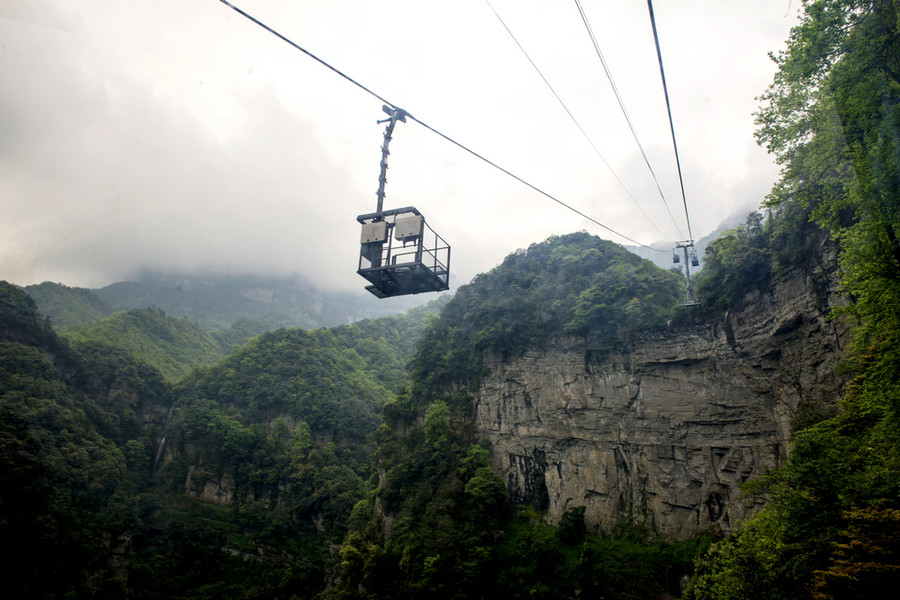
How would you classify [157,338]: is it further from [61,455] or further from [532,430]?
[532,430]

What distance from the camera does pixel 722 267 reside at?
1089 inches

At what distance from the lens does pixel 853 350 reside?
40.3ft

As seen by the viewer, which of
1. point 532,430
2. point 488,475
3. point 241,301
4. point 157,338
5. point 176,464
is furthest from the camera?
point 241,301

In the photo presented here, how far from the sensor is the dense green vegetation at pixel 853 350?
10555 millimetres

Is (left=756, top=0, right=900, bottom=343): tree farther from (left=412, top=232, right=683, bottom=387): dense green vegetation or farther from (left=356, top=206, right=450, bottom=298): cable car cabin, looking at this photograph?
(left=412, top=232, right=683, bottom=387): dense green vegetation

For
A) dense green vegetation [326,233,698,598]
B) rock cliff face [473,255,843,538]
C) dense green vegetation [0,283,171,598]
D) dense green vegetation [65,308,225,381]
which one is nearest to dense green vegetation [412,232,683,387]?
dense green vegetation [326,233,698,598]

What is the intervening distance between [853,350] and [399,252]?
11.0m

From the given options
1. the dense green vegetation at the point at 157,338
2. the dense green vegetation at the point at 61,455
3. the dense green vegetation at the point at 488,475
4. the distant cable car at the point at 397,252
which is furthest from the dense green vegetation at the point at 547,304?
the dense green vegetation at the point at 157,338

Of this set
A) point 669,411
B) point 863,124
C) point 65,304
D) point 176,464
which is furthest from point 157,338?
point 863,124

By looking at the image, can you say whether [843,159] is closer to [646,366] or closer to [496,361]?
[646,366]

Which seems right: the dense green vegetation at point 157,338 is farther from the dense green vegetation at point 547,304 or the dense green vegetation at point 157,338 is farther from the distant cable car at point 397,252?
the distant cable car at point 397,252

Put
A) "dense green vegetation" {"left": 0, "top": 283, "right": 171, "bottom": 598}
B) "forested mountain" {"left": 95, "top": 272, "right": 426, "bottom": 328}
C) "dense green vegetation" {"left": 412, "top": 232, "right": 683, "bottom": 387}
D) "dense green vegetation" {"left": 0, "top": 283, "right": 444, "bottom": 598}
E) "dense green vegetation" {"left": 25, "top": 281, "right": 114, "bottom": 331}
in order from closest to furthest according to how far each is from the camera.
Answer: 1. "dense green vegetation" {"left": 412, "top": 232, "right": 683, "bottom": 387}
2. "dense green vegetation" {"left": 0, "top": 283, "right": 171, "bottom": 598}
3. "dense green vegetation" {"left": 0, "top": 283, "right": 444, "bottom": 598}
4. "dense green vegetation" {"left": 25, "top": 281, "right": 114, "bottom": 331}
5. "forested mountain" {"left": 95, "top": 272, "right": 426, "bottom": 328}

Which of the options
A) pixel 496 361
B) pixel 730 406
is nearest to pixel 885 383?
pixel 730 406

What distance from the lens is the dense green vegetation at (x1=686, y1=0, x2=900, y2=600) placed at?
1055cm
